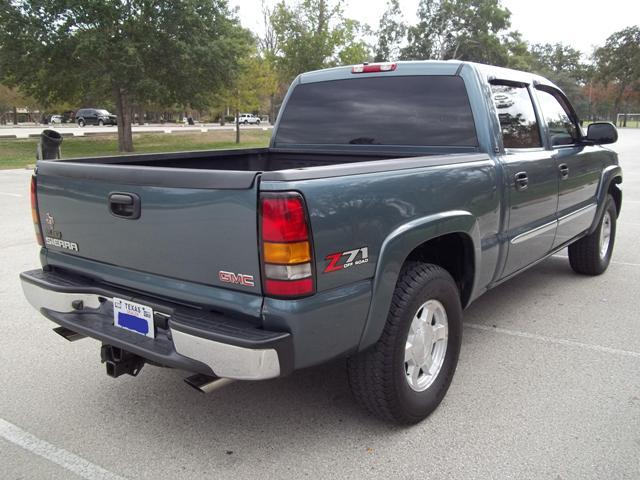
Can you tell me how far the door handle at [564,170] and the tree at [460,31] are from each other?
63.3 meters

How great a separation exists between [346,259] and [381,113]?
1831 millimetres

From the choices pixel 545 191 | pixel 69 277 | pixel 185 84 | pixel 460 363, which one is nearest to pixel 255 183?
pixel 69 277

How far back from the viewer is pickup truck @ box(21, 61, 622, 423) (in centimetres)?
228

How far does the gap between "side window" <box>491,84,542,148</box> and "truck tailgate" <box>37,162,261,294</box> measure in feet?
7.14

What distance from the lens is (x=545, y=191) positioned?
4.07m

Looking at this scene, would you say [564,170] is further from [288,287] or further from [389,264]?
[288,287]

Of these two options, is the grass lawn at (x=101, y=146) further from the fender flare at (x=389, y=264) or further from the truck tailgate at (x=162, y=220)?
the fender flare at (x=389, y=264)

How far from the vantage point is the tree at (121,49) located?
22.4m

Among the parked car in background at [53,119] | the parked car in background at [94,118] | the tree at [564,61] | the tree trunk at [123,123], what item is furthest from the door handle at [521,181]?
the tree at [564,61]

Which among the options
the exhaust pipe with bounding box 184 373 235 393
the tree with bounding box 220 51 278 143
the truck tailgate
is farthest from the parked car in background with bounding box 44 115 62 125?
the exhaust pipe with bounding box 184 373 235 393

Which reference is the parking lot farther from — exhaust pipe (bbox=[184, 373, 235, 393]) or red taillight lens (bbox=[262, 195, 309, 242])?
red taillight lens (bbox=[262, 195, 309, 242])

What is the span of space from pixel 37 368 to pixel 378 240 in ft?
8.35

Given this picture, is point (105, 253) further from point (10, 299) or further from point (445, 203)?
point (10, 299)

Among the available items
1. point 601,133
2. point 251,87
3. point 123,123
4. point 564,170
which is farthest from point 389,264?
point 251,87
